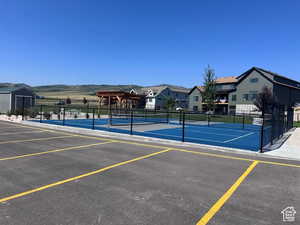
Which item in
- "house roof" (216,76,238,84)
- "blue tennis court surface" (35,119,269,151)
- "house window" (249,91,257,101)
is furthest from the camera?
"house roof" (216,76,238,84)

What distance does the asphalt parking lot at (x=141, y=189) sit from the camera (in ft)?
12.1

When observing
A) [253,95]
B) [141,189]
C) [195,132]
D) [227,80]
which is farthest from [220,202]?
[227,80]

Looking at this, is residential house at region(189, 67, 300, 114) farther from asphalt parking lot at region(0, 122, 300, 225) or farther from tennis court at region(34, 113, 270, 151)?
asphalt parking lot at region(0, 122, 300, 225)

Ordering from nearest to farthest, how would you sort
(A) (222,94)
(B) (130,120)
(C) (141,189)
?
1. (C) (141,189)
2. (B) (130,120)
3. (A) (222,94)

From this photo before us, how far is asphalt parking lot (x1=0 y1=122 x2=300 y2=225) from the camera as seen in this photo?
368 centimetres

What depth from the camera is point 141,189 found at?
4.91 meters

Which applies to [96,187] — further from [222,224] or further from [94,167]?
[222,224]

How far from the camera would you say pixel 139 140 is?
12.1 m

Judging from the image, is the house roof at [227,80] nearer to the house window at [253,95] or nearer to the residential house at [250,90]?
the residential house at [250,90]

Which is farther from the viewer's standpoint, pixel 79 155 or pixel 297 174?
pixel 79 155

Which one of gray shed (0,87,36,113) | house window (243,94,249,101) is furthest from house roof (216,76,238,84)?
gray shed (0,87,36,113)

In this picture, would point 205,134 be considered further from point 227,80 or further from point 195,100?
point 195,100

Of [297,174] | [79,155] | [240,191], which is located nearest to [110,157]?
[79,155]

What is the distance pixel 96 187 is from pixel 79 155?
344 centimetres
